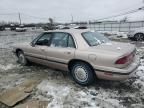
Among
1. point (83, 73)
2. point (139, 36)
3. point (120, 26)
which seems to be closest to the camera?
point (83, 73)

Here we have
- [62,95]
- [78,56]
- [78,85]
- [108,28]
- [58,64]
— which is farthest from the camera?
[108,28]

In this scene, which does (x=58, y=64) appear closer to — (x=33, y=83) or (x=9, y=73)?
(x=33, y=83)

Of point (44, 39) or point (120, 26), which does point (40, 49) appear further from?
point (120, 26)

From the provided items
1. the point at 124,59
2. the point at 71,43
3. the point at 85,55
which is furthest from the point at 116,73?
the point at 71,43

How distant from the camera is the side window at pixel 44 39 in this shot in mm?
5427

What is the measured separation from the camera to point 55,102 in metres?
3.78

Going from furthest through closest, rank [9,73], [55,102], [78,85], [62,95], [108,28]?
[108,28] → [9,73] → [78,85] → [62,95] → [55,102]

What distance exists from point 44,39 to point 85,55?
6.37ft

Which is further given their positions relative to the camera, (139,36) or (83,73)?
(139,36)

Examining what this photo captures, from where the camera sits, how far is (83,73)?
14.7 ft

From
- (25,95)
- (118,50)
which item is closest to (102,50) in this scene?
(118,50)

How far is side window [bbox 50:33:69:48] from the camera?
16.0 ft

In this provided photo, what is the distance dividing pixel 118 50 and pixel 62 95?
1792 mm

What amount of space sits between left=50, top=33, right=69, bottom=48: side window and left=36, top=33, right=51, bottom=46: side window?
0.23 m
